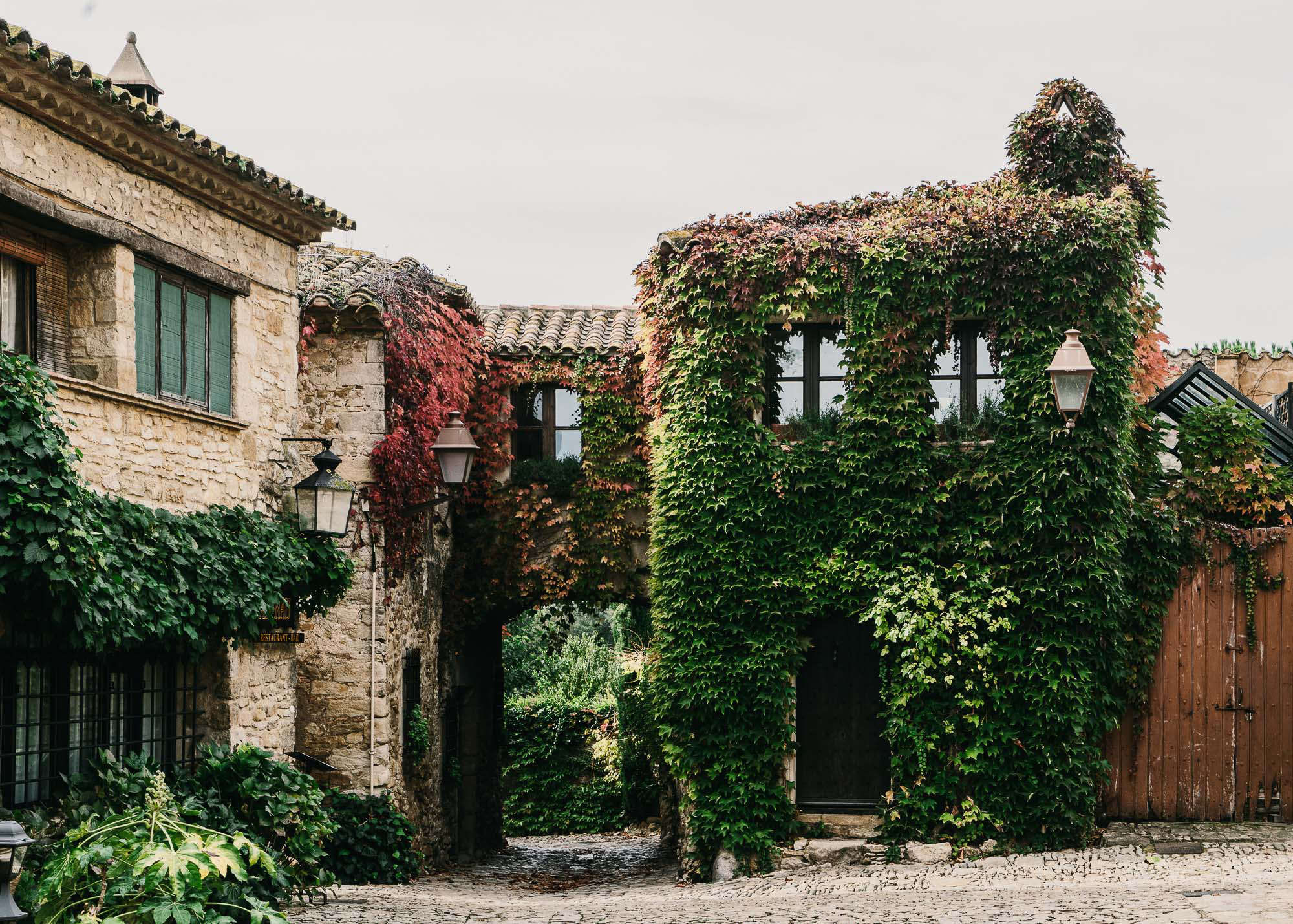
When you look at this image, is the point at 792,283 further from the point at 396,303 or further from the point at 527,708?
the point at 527,708

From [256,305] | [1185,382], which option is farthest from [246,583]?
[1185,382]

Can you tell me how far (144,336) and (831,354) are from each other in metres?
6.79

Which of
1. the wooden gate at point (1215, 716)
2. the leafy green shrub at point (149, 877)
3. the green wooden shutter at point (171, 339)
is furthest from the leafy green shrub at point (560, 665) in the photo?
the leafy green shrub at point (149, 877)

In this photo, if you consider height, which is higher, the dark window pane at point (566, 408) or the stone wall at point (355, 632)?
the dark window pane at point (566, 408)

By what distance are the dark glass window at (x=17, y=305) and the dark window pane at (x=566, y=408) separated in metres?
7.54

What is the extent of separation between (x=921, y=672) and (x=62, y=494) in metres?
8.06

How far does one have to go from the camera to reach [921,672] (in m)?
13.3

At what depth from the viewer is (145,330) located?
10594 millimetres

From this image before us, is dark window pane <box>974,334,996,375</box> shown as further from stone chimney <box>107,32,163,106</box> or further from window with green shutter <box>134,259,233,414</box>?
stone chimney <box>107,32,163,106</box>

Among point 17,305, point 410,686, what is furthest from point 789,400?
point 17,305

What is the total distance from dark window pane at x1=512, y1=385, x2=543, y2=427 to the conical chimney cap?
5171 millimetres

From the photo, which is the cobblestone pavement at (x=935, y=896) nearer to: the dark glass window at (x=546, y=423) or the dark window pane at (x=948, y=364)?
the dark window pane at (x=948, y=364)

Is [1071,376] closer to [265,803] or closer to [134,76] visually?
[265,803]

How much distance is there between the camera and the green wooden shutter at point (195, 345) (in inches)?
440
